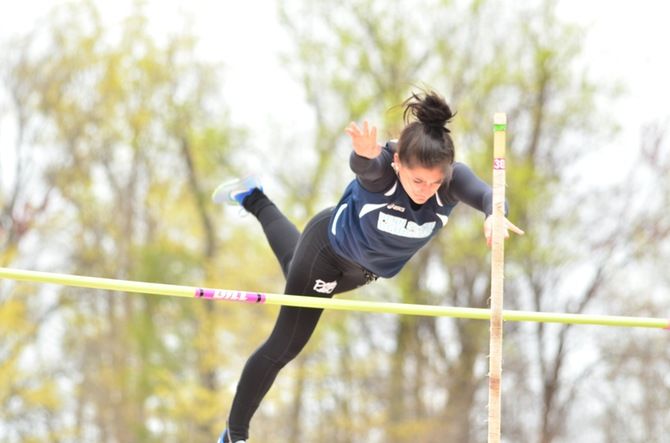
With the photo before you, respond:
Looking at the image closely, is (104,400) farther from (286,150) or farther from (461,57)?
(461,57)

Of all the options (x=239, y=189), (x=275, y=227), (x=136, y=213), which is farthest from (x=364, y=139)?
(x=136, y=213)

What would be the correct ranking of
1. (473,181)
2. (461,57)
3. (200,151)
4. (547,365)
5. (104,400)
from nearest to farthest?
(473,181) → (547,365) → (461,57) → (200,151) → (104,400)

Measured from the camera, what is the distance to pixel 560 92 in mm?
13836

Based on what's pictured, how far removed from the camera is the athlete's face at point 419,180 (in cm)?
360

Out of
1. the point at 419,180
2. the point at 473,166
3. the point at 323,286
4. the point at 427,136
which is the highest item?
the point at 473,166

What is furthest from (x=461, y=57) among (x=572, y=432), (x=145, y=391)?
(x=145, y=391)

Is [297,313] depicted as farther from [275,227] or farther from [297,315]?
[275,227]

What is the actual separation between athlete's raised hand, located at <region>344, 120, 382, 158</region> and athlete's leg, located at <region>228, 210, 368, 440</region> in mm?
658

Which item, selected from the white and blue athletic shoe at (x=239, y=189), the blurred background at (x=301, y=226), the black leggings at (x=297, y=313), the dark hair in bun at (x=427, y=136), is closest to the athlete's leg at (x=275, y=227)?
the white and blue athletic shoe at (x=239, y=189)

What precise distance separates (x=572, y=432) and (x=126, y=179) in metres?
7.80

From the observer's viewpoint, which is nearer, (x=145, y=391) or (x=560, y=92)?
(x=560, y=92)

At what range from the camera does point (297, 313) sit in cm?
419

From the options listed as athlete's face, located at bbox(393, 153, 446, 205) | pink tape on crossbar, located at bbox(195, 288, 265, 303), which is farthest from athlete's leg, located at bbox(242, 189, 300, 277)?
athlete's face, located at bbox(393, 153, 446, 205)

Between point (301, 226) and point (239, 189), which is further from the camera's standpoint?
point (301, 226)
